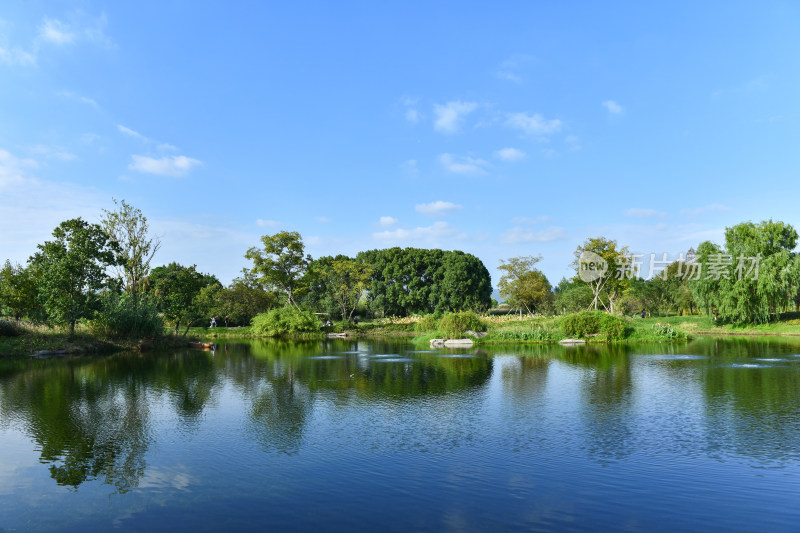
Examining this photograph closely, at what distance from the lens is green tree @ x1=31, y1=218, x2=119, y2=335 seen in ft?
102

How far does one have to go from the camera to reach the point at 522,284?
57781 millimetres

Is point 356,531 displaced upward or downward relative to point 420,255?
downward

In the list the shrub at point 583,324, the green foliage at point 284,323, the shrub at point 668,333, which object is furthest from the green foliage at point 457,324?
the green foliage at point 284,323

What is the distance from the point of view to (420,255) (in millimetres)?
70000

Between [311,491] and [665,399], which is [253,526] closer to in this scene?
[311,491]

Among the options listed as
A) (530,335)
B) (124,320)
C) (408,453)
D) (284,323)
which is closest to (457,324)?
(530,335)

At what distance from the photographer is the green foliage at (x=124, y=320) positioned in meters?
33.6

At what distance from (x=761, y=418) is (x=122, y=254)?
41095mm

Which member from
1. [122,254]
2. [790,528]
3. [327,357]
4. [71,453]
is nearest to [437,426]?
[790,528]

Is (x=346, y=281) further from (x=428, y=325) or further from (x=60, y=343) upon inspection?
(x=60, y=343)

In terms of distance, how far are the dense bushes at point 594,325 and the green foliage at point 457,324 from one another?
21.3 ft

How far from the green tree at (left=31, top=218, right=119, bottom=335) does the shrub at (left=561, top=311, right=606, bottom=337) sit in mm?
32309

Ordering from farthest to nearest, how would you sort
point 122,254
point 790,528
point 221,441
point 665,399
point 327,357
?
point 122,254, point 327,357, point 665,399, point 221,441, point 790,528

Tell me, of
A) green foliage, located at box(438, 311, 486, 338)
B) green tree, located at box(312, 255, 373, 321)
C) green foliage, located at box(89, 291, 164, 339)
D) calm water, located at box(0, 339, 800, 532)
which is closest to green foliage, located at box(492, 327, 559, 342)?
green foliage, located at box(438, 311, 486, 338)
